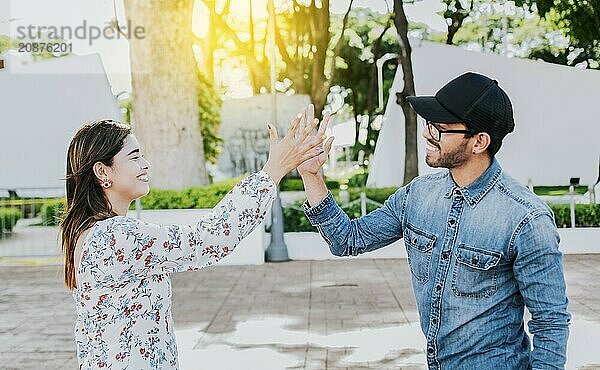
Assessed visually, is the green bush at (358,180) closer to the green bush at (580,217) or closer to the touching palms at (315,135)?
the green bush at (580,217)

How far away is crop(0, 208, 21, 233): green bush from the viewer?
53.5 feet

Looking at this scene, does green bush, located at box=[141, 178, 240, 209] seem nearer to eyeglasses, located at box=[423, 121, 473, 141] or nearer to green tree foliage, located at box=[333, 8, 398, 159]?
green tree foliage, located at box=[333, 8, 398, 159]

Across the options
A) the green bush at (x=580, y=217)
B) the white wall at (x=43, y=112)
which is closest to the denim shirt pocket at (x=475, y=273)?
the green bush at (x=580, y=217)

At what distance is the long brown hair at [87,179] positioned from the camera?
2939 millimetres

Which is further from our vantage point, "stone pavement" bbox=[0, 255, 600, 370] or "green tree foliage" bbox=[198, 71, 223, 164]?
"green tree foliage" bbox=[198, 71, 223, 164]

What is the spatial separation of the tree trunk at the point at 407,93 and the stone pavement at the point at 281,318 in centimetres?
315

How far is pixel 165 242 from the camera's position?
2799mm

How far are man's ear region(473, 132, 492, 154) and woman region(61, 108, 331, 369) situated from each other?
1.50 ft

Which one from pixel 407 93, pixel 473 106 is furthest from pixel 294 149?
pixel 407 93

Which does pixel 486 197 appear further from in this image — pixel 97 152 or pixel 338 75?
pixel 338 75

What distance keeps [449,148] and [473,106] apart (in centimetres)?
15

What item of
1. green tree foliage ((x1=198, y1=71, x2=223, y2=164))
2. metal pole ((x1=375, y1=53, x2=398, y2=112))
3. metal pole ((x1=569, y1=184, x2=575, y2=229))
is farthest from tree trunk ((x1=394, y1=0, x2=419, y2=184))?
green tree foliage ((x1=198, y1=71, x2=223, y2=164))

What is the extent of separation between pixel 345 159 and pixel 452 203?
1552 cm

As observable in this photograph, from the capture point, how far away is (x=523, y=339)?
282 centimetres
